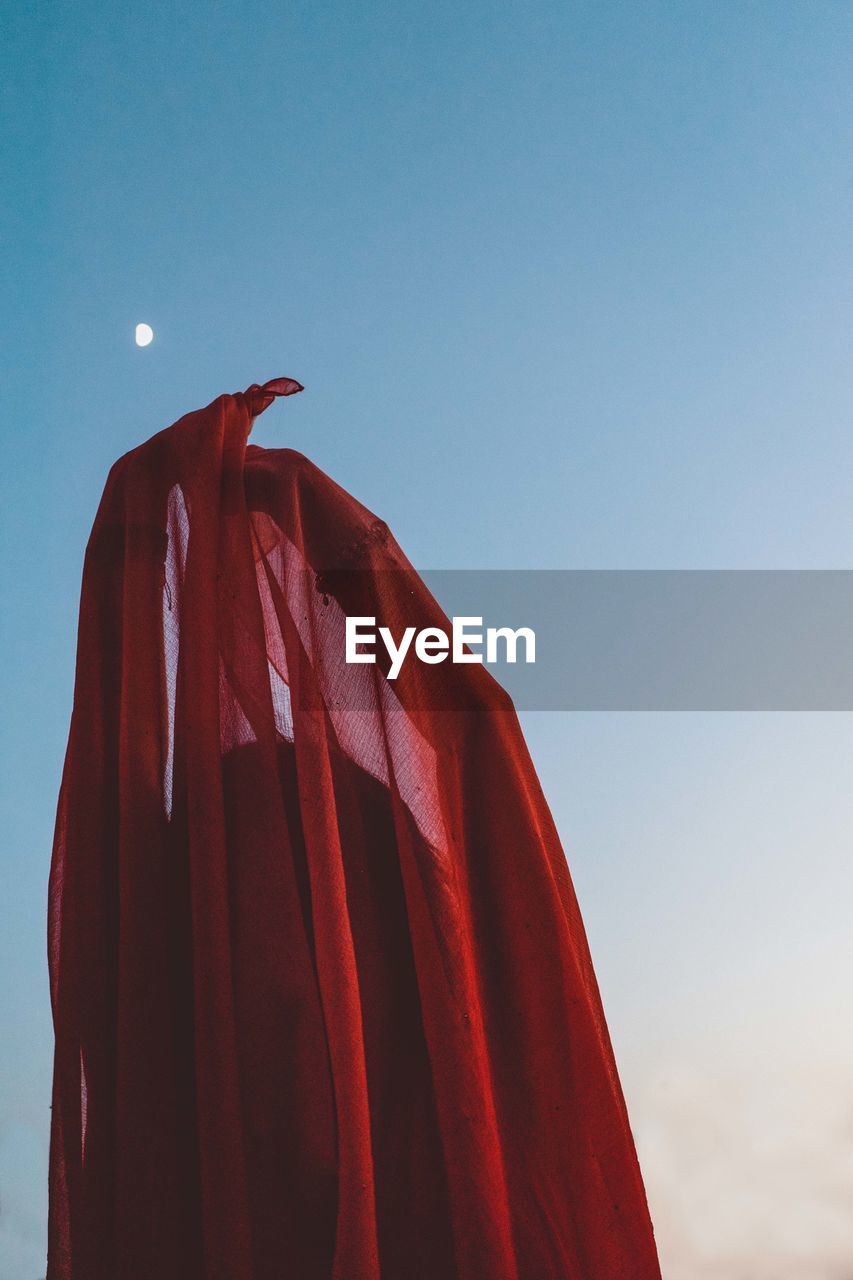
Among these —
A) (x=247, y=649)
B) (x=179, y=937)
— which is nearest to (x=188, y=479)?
(x=247, y=649)

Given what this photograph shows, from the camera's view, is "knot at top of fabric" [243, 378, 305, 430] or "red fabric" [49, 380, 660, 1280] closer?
"red fabric" [49, 380, 660, 1280]

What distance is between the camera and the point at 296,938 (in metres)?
1.16

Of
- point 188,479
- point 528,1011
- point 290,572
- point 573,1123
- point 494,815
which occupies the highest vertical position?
point 188,479

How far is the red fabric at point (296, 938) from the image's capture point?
1068 millimetres

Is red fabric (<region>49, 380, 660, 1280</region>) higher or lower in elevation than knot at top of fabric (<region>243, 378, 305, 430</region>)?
lower

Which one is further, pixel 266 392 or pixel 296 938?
pixel 266 392

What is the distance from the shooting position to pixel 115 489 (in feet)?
4.92

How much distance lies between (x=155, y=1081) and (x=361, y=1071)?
24 centimetres

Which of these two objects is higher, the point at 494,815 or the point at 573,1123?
the point at 494,815

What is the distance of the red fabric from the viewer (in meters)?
1.07

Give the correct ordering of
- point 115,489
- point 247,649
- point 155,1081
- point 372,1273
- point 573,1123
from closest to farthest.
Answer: point 372,1273 < point 155,1081 < point 573,1123 < point 247,649 < point 115,489

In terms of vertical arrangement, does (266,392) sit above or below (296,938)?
above

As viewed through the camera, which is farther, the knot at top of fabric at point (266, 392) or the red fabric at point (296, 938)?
the knot at top of fabric at point (266, 392)

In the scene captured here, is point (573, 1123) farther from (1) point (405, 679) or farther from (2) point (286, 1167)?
(1) point (405, 679)
